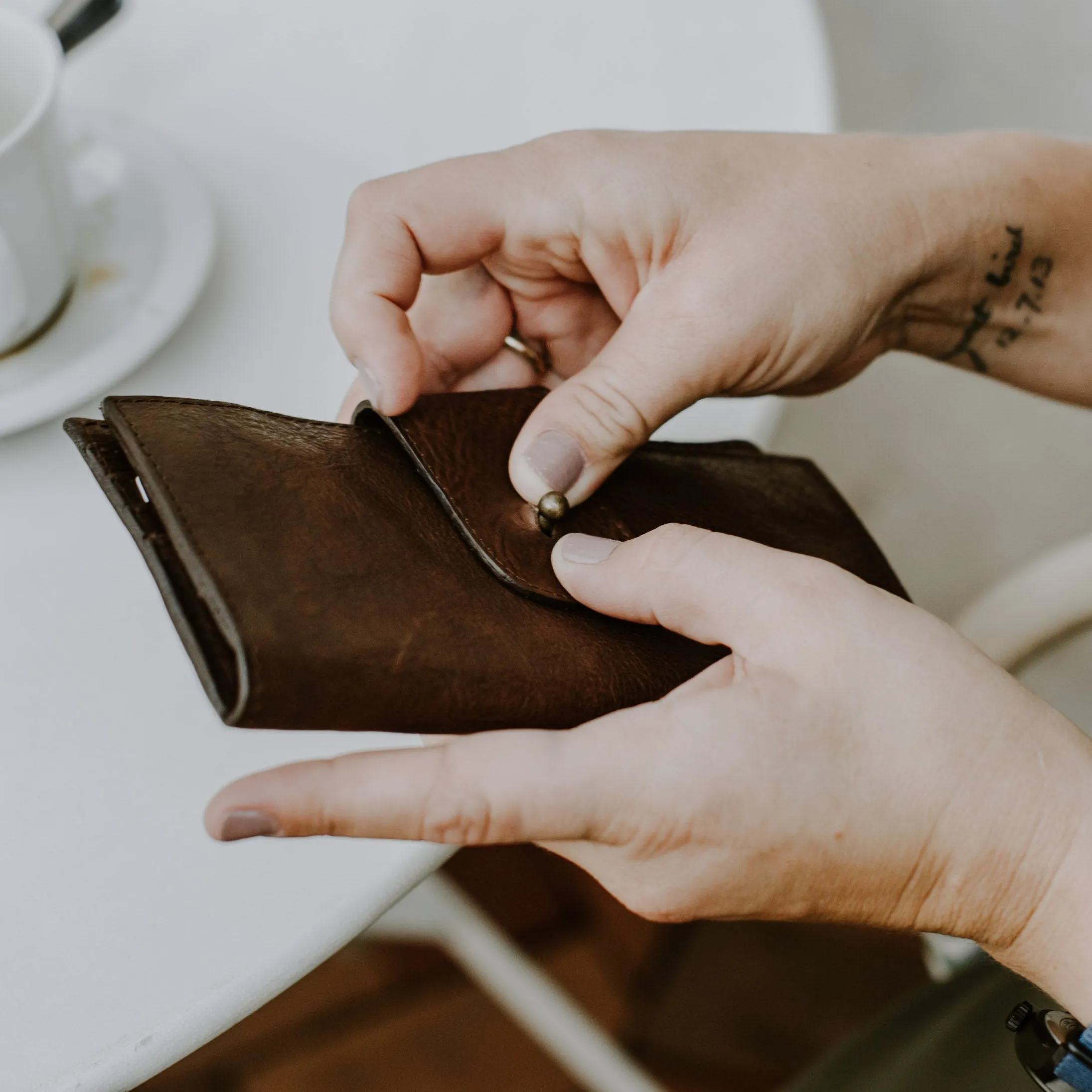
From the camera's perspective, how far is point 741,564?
0.53m

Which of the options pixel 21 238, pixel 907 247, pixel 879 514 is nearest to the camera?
pixel 21 238

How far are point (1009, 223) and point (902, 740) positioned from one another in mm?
430

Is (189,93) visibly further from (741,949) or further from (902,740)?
(741,949)

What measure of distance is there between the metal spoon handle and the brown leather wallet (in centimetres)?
46

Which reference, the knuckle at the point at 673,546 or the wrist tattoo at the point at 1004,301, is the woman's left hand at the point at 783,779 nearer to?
the knuckle at the point at 673,546

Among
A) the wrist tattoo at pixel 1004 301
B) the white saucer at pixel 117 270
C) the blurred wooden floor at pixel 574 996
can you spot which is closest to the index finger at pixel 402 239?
the white saucer at pixel 117 270

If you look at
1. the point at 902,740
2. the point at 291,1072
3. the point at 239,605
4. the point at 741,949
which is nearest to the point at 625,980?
the point at 741,949

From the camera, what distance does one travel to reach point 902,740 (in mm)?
509

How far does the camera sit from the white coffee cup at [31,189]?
1.92ft

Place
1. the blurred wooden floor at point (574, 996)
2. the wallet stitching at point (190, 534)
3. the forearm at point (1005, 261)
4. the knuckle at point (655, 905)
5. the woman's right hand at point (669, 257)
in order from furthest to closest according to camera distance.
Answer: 1. the blurred wooden floor at point (574, 996)
2. the forearm at point (1005, 261)
3. the woman's right hand at point (669, 257)
4. the knuckle at point (655, 905)
5. the wallet stitching at point (190, 534)

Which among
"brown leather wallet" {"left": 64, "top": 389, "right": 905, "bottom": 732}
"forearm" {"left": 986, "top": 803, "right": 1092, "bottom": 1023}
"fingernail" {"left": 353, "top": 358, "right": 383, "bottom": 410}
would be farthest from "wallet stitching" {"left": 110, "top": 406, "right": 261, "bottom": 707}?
"forearm" {"left": 986, "top": 803, "right": 1092, "bottom": 1023}

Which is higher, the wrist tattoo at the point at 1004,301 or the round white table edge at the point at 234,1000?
the wrist tattoo at the point at 1004,301

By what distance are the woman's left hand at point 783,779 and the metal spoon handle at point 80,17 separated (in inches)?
22.6

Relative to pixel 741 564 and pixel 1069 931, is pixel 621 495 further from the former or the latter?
pixel 1069 931
